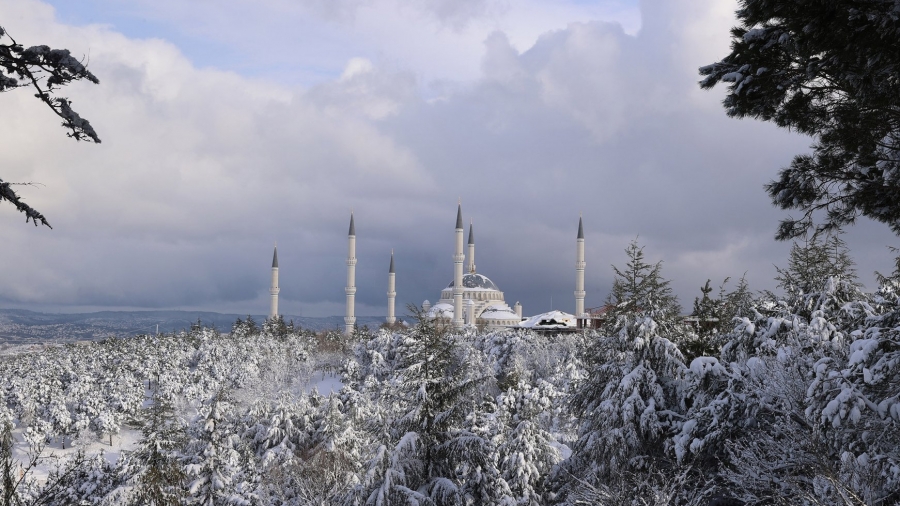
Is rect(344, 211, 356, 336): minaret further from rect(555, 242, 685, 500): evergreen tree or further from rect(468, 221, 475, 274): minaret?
rect(555, 242, 685, 500): evergreen tree

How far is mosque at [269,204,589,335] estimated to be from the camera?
90562 mm

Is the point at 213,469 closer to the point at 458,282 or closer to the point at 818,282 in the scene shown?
the point at 818,282

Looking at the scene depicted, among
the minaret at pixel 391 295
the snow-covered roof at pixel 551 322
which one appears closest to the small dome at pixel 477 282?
the minaret at pixel 391 295

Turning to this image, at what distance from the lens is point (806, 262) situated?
23.2m

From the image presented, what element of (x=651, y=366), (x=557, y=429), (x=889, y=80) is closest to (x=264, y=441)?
(x=651, y=366)

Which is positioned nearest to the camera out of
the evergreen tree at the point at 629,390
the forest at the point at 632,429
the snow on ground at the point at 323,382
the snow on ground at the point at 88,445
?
the forest at the point at 632,429

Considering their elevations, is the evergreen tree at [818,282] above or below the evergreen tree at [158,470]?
above

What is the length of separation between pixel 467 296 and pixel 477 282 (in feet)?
18.2

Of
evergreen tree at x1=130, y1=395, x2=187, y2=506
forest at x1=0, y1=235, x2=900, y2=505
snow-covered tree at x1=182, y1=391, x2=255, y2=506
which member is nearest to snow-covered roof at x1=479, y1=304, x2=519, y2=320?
forest at x1=0, y1=235, x2=900, y2=505

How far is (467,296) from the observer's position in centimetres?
11575

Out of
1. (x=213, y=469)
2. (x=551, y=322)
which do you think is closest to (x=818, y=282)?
(x=213, y=469)

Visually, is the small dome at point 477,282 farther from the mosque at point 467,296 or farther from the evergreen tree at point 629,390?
the evergreen tree at point 629,390

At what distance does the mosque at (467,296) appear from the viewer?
3565 inches

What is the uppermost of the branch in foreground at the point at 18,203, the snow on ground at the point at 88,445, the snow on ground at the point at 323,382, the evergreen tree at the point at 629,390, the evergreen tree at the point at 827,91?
the evergreen tree at the point at 827,91
